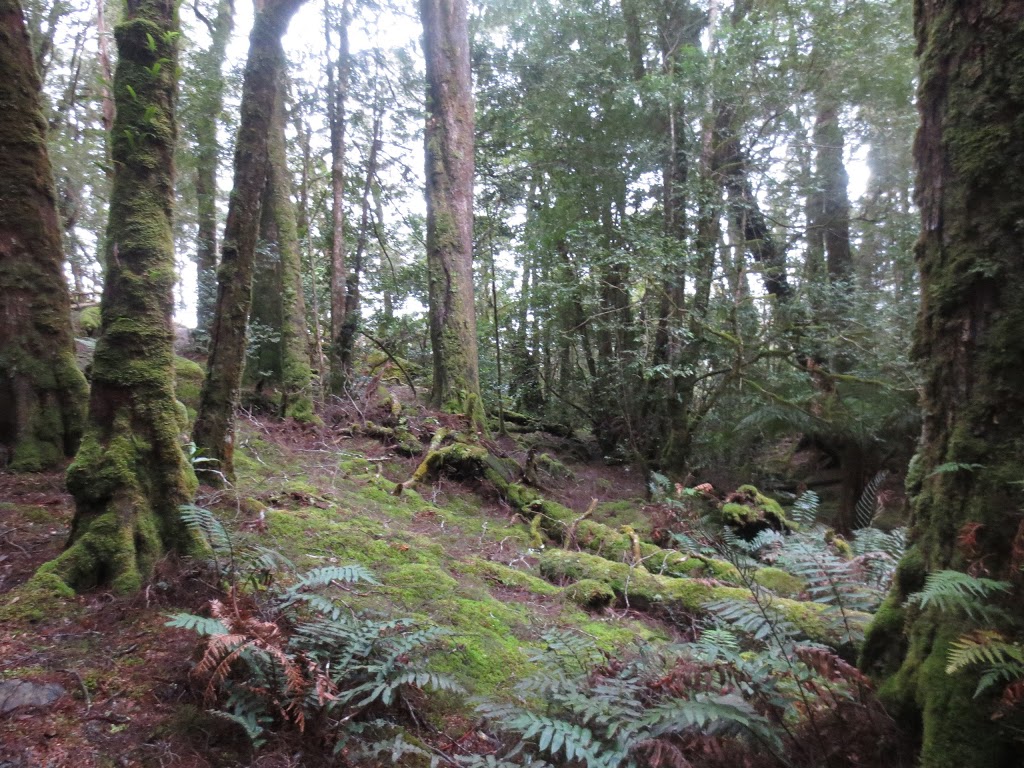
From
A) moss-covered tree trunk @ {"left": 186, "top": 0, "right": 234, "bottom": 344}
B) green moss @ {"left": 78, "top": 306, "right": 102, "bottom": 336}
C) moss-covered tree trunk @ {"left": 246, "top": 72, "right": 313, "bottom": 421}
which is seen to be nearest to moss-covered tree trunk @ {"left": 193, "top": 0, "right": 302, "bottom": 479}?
moss-covered tree trunk @ {"left": 186, "top": 0, "right": 234, "bottom": 344}

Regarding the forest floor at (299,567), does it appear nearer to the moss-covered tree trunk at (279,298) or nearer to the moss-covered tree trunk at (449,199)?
the moss-covered tree trunk at (279,298)

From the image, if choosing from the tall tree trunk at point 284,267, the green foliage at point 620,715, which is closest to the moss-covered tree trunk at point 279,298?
the tall tree trunk at point 284,267

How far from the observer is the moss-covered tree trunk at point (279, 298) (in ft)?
29.8

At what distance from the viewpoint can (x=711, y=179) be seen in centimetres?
1049

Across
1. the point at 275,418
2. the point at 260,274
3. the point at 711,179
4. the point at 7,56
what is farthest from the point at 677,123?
the point at 7,56

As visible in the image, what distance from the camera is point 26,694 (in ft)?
7.22

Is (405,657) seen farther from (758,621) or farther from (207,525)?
(758,621)

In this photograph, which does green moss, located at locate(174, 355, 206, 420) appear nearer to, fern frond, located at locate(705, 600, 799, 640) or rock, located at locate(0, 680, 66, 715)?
rock, located at locate(0, 680, 66, 715)

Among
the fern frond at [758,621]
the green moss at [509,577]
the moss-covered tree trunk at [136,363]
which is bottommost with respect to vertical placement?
the green moss at [509,577]

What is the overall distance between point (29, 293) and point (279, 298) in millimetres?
4721

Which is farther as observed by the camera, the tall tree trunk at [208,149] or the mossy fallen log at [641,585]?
the tall tree trunk at [208,149]

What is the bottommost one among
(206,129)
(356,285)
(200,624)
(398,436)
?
(200,624)

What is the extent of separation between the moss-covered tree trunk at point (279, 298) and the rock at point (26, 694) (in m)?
6.74

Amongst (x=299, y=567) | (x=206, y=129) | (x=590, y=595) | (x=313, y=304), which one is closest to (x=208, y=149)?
(x=206, y=129)
